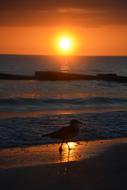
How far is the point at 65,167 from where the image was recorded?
436 inches

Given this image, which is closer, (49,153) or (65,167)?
(65,167)

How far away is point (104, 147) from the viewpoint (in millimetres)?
13859

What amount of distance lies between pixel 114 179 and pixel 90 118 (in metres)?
10.7

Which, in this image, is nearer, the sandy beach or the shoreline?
the sandy beach

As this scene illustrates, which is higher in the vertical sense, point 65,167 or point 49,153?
point 49,153

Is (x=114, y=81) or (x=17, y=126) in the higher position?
(x=114, y=81)

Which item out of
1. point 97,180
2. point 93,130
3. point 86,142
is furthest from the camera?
point 93,130

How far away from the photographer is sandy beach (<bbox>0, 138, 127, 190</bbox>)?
377 inches

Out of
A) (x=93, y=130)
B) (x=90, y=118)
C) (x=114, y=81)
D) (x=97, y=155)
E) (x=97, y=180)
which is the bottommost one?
(x=97, y=180)

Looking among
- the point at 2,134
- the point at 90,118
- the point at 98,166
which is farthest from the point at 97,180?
the point at 90,118

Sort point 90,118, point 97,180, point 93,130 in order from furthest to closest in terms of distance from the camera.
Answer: point 90,118, point 93,130, point 97,180

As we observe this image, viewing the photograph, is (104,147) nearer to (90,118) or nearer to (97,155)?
(97,155)

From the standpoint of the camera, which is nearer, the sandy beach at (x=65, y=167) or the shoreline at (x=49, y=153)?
the sandy beach at (x=65, y=167)

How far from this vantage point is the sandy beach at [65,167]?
9.58 metres
